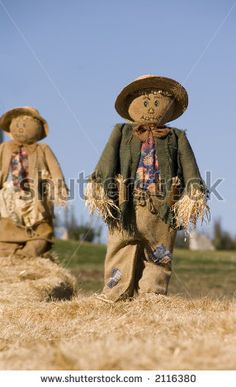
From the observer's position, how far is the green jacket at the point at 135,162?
624 centimetres

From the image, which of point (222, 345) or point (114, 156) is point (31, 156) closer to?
point (114, 156)

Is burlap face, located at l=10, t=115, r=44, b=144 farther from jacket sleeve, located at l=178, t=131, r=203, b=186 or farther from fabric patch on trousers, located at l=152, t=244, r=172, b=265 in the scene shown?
fabric patch on trousers, located at l=152, t=244, r=172, b=265

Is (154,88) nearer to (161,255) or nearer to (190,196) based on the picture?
(190,196)

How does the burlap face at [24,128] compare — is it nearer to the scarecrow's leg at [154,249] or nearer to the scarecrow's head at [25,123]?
the scarecrow's head at [25,123]

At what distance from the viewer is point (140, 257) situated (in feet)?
21.4

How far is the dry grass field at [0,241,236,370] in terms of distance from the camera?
3389 mm

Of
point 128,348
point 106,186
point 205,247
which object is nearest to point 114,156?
point 106,186

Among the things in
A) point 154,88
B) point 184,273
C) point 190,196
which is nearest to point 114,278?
point 190,196

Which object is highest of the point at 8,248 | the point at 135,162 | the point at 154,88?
the point at 154,88

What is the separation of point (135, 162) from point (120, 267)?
1.00 metres

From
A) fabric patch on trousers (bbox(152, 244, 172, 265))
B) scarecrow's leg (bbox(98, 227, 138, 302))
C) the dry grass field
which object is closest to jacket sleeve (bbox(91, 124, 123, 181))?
scarecrow's leg (bbox(98, 227, 138, 302))

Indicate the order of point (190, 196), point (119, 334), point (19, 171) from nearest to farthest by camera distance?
point (119, 334) < point (190, 196) < point (19, 171)

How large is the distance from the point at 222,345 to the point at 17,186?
244 inches

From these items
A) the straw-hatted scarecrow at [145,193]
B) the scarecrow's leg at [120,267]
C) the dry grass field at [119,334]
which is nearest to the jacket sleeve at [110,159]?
the straw-hatted scarecrow at [145,193]
